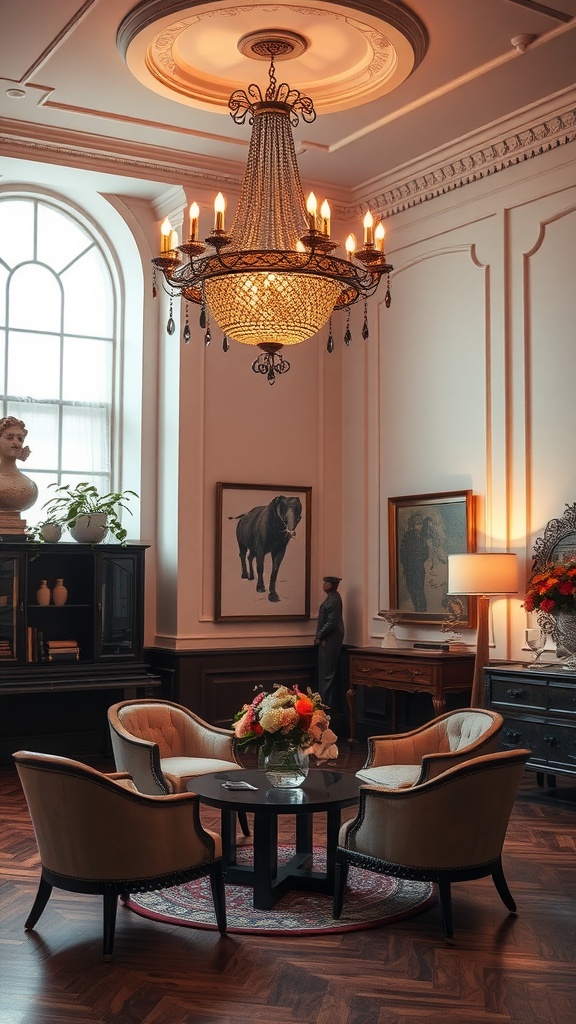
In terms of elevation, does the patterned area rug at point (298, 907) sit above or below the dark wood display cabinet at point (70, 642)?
below

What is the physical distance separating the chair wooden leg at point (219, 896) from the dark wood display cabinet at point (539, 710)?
2824 mm

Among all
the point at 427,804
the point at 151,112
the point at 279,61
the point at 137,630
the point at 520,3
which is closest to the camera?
the point at 427,804

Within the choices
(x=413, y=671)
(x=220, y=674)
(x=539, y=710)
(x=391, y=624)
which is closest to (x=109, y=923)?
(x=539, y=710)

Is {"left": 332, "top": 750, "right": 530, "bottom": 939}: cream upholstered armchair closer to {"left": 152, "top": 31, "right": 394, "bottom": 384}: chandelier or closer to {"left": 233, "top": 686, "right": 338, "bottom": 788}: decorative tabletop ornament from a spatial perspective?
{"left": 233, "top": 686, "right": 338, "bottom": 788}: decorative tabletop ornament

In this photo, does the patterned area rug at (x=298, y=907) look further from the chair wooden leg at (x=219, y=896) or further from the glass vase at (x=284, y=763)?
the glass vase at (x=284, y=763)

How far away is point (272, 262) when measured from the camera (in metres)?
4.72

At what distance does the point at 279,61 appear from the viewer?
6562mm

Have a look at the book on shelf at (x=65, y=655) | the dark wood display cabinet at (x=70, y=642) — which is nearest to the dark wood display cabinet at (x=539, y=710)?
the dark wood display cabinet at (x=70, y=642)

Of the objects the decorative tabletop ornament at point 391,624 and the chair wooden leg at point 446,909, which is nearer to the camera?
the chair wooden leg at point 446,909

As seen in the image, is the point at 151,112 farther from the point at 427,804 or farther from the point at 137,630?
the point at 427,804

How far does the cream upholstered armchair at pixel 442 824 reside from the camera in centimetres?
438

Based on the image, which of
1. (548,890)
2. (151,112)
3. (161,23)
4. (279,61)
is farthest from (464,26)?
(548,890)

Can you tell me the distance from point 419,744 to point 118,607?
3.18 metres

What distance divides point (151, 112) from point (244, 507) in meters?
3.10
